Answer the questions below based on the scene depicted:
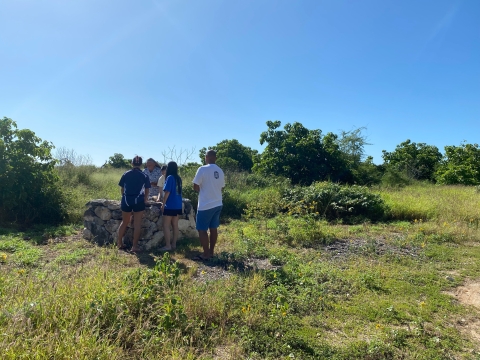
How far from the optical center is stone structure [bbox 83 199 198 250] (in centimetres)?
620

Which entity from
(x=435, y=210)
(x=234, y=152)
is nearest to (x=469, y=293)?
(x=435, y=210)

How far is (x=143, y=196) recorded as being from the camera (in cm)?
575

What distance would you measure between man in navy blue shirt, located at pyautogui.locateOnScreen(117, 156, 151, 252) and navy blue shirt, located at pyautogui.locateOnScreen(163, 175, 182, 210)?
40cm

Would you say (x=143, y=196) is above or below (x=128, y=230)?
above

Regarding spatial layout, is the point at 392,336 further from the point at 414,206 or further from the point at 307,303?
the point at 414,206

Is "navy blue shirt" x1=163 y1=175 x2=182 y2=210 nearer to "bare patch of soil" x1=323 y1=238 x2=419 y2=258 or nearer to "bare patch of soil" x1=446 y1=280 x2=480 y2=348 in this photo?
"bare patch of soil" x1=323 y1=238 x2=419 y2=258

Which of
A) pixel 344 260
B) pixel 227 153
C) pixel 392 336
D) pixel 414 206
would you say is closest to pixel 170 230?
pixel 344 260

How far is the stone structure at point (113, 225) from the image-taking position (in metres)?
6.20

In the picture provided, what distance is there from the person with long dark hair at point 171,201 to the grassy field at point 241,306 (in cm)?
40

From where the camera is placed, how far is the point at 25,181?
8.30 m

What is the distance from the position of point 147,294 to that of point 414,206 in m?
9.05

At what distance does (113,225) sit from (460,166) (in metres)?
29.1

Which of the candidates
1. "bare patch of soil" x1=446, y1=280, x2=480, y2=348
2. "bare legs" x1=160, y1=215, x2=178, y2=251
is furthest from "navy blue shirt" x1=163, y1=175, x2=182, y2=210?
"bare patch of soil" x1=446, y1=280, x2=480, y2=348

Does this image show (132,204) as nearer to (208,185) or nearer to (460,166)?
(208,185)
